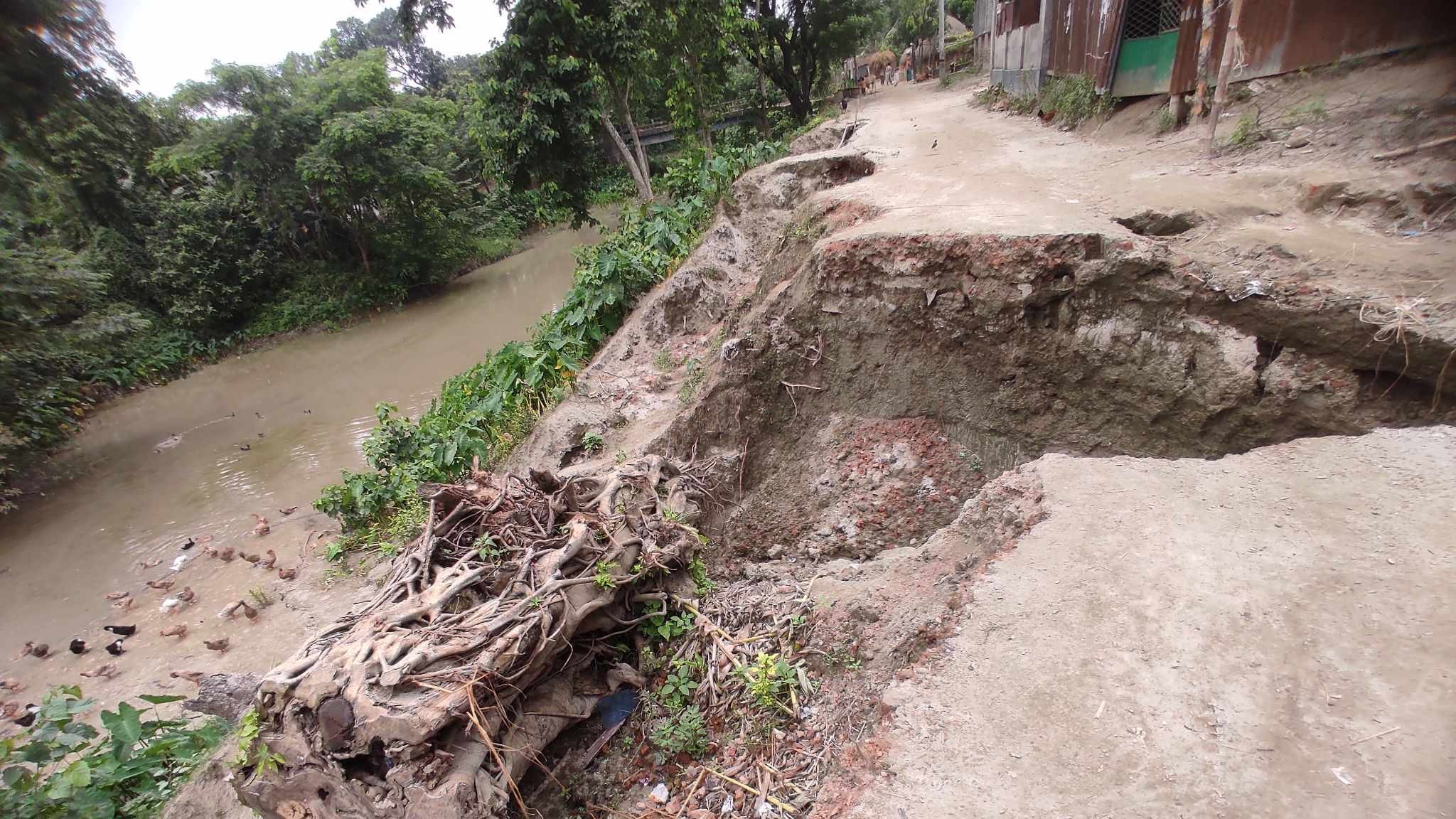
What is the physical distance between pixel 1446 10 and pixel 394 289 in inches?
922

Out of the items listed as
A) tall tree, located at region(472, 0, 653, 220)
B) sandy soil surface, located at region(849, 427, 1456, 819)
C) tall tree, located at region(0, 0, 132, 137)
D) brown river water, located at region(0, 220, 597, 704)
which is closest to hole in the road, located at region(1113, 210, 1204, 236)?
sandy soil surface, located at region(849, 427, 1456, 819)

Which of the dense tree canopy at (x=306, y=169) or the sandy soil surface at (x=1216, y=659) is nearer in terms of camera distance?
the sandy soil surface at (x=1216, y=659)

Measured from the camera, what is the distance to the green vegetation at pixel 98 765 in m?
3.31

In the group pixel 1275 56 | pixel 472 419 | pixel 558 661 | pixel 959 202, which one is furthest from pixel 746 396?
pixel 1275 56

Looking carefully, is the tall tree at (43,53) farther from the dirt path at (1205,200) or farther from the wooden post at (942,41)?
the wooden post at (942,41)

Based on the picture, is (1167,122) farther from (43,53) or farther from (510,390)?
(43,53)

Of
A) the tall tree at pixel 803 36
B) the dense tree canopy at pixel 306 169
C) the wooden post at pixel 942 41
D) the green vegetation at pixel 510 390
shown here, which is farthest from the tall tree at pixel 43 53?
the wooden post at pixel 942 41

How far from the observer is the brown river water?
708 cm

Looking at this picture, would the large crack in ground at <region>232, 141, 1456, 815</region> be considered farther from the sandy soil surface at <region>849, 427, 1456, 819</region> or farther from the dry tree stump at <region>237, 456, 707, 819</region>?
the dry tree stump at <region>237, 456, 707, 819</region>

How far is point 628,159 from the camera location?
1397 centimetres

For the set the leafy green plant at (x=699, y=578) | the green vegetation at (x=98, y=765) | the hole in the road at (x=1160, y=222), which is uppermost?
the hole in the road at (x=1160, y=222)

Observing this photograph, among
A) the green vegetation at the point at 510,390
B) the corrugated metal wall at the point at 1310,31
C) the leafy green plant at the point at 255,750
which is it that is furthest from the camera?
the green vegetation at the point at 510,390

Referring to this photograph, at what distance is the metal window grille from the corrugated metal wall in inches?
23.7

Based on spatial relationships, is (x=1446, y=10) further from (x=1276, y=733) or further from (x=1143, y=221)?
(x=1276, y=733)
